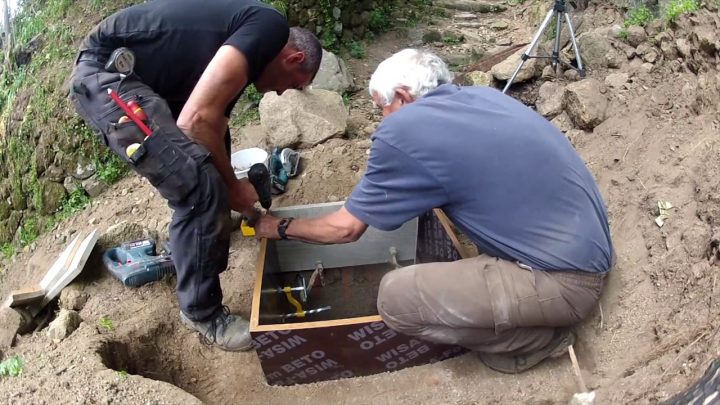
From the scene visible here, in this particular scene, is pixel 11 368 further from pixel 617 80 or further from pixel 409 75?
pixel 617 80

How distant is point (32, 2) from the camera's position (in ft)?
17.6

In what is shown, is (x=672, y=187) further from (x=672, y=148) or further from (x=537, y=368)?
(x=537, y=368)

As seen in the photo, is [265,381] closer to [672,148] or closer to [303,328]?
[303,328]

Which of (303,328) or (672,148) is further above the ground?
(672,148)

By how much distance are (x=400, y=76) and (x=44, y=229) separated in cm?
335

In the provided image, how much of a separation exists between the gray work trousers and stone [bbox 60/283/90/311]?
1591 millimetres

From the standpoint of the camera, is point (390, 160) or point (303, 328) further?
point (303, 328)

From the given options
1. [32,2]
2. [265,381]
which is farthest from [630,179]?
[32,2]

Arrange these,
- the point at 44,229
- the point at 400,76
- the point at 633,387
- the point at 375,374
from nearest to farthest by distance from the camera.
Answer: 1. the point at 633,387
2. the point at 400,76
3. the point at 375,374
4. the point at 44,229

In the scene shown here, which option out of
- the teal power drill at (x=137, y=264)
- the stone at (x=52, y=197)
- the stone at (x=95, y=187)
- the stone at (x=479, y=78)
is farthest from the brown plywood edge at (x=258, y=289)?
the stone at (x=479, y=78)

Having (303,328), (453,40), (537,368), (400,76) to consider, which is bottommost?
(453,40)

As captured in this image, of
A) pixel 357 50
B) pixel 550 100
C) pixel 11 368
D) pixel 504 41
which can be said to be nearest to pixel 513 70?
pixel 550 100

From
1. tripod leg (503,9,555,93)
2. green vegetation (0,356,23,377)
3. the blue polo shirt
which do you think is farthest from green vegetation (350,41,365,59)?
green vegetation (0,356,23,377)


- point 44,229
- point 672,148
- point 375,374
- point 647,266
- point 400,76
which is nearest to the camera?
point 400,76
